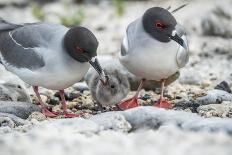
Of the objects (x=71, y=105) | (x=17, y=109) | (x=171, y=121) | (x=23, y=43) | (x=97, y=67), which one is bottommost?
(x=71, y=105)

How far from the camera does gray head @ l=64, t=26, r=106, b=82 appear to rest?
6.59 meters

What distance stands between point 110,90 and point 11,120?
1.20 metres

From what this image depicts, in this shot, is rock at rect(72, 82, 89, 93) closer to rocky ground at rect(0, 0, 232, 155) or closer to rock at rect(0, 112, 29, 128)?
rocky ground at rect(0, 0, 232, 155)

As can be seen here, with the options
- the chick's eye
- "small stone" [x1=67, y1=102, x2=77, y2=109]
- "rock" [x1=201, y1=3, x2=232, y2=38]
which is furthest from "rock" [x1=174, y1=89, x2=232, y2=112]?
"rock" [x1=201, y1=3, x2=232, y2=38]

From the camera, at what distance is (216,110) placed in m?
6.86

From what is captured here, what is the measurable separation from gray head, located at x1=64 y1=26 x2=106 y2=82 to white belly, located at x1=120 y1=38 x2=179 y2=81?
52 cm

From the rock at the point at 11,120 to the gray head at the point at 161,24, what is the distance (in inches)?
62.7

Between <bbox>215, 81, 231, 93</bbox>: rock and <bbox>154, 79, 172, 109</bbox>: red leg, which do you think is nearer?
<bbox>154, 79, 172, 109</bbox>: red leg

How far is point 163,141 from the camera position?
4.42 meters

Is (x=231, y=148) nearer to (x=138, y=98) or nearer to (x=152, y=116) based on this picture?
(x=152, y=116)

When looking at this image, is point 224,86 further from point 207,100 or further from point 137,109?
point 137,109

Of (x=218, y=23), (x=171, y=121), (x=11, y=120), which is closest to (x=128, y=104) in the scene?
(x=11, y=120)

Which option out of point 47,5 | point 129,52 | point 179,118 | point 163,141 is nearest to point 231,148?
point 163,141

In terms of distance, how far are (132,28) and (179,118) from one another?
2050mm
